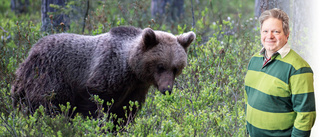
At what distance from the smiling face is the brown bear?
2.10m

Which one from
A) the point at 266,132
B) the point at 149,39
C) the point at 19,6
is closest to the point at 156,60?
the point at 149,39

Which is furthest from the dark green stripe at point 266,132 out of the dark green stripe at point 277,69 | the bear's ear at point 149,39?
the bear's ear at point 149,39

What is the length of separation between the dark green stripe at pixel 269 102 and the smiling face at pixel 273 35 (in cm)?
37

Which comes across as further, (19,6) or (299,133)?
(19,6)

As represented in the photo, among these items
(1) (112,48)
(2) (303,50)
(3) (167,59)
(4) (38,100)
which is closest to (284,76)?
(2) (303,50)

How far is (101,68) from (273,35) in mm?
2809

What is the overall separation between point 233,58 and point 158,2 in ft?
20.4

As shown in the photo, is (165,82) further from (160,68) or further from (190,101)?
(190,101)

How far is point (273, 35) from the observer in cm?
274

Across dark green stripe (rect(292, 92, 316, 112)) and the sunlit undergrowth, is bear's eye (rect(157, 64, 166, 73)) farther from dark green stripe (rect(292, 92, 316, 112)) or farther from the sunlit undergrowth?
dark green stripe (rect(292, 92, 316, 112))

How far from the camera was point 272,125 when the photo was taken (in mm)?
2771

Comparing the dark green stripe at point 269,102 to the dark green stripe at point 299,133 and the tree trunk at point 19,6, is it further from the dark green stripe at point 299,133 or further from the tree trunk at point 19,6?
the tree trunk at point 19,6

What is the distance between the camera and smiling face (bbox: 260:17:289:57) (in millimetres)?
2705

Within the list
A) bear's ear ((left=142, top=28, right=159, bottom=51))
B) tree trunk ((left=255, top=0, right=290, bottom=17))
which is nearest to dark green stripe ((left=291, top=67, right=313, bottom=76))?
bear's ear ((left=142, top=28, right=159, bottom=51))
